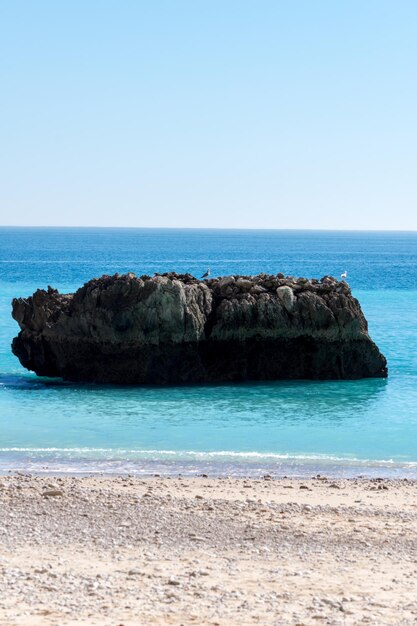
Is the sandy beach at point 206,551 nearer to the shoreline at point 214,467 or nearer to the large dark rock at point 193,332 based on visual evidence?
the shoreline at point 214,467

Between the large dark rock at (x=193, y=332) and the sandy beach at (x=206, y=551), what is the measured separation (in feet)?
46.3

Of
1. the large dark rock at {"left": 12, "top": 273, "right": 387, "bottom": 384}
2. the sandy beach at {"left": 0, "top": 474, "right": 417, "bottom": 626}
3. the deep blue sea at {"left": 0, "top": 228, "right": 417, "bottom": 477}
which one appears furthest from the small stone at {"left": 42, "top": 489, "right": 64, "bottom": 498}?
the large dark rock at {"left": 12, "top": 273, "right": 387, "bottom": 384}

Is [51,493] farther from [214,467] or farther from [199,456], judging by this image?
[199,456]

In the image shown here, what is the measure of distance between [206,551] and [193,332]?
20.2 meters

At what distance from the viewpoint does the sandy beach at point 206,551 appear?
44.2ft

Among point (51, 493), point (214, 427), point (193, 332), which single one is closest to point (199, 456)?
point (214, 427)

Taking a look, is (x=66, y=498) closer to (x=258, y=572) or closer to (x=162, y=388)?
(x=258, y=572)

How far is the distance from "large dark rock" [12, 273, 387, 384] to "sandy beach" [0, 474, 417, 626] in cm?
1412

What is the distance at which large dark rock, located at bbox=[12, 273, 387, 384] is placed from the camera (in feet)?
119

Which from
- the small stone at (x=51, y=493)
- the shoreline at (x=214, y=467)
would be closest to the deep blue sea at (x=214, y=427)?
the shoreline at (x=214, y=467)

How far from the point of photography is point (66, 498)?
780 inches

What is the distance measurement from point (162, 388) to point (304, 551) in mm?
19762

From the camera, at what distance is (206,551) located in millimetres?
16562

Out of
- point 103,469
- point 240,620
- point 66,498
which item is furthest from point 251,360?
point 240,620
